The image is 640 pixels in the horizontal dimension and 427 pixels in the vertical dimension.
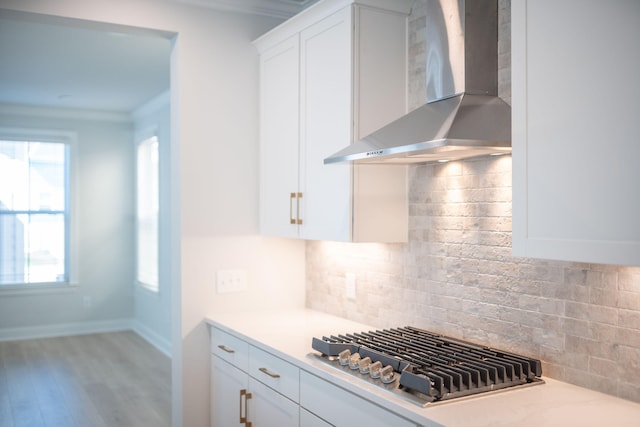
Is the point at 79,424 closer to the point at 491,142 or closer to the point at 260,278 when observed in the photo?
the point at 260,278

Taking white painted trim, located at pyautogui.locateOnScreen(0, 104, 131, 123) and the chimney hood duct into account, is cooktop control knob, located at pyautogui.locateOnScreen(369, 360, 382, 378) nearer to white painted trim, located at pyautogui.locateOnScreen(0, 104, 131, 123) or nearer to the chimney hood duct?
the chimney hood duct

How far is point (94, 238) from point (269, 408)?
556 cm

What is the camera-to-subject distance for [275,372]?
8.20 feet

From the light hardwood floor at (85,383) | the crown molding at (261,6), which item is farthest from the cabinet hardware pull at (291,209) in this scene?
the light hardwood floor at (85,383)

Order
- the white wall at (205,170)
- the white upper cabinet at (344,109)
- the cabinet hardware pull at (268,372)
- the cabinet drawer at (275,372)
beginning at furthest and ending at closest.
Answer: the white wall at (205,170) → the white upper cabinet at (344,109) → the cabinet hardware pull at (268,372) → the cabinet drawer at (275,372)

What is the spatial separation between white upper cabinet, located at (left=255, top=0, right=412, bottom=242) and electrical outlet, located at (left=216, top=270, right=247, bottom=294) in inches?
19.3

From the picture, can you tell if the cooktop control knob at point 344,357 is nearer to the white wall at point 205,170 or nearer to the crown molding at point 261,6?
the white wall at point 205,170

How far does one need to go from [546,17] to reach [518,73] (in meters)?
0.17

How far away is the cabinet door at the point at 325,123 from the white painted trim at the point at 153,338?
3989mm

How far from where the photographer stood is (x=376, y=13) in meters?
2.64

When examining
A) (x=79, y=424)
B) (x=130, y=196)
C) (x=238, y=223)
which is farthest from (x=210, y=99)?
(x=130, y=196)

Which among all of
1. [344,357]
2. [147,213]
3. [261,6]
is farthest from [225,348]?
[147,213]

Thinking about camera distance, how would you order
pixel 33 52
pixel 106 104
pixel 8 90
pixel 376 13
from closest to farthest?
pixel 376 13 → pixel 33 52 → pixel 8 90 → pixel 106 104

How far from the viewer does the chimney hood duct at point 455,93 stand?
1.95 m
